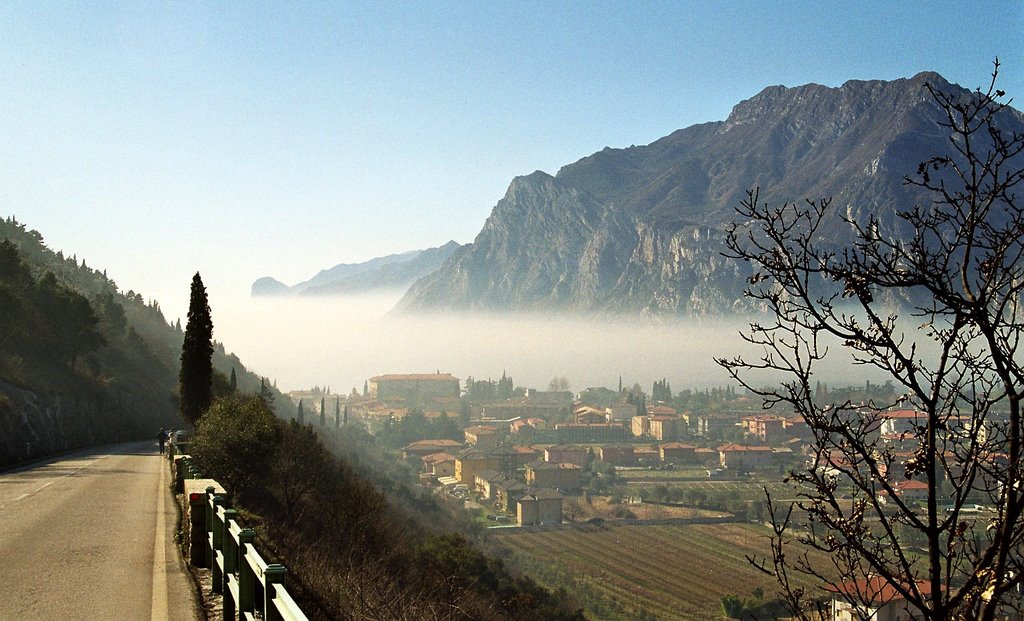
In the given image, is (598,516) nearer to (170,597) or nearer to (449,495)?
(449,495)

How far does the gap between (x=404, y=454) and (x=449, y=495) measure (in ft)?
129

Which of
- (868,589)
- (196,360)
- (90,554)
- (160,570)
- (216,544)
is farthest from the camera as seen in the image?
(196,360)

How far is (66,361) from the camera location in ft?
182

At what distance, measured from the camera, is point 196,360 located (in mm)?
45906

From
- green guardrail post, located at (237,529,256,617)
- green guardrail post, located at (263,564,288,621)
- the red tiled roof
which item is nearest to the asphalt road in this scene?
green guardrail post, located at (237,529,256,617)

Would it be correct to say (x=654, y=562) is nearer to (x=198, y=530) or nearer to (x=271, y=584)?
(x=198, y=530)

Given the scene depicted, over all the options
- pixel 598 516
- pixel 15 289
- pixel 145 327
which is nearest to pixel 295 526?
pixel 15 289

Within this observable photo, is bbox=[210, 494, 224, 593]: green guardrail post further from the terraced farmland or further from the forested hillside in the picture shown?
Answer: the terraced farmland

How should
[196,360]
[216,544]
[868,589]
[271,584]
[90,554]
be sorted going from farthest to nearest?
[196,360] < [90,554] < [216,544] < [868,589] < [271,584]

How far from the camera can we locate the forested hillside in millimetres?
36969

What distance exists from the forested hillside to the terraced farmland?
35.5 meters

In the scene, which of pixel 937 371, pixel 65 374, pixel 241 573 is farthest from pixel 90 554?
pixel 65 374

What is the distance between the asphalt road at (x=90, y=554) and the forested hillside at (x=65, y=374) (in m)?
14.1

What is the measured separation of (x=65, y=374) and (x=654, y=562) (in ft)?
175
